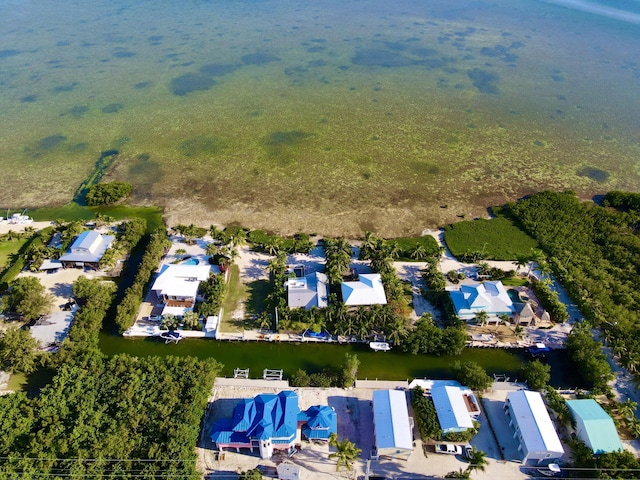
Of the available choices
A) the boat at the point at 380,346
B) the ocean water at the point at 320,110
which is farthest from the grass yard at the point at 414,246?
the boat at the point at 380,346

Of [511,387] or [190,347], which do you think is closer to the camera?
[511,387]

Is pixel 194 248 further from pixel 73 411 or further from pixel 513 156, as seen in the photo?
pixel 513 156

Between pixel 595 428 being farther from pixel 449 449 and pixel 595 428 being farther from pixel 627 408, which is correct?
pixel 449 449

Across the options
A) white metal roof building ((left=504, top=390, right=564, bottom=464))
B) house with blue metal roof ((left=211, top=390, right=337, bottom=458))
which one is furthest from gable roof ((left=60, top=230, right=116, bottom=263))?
white metal roof building ((left=504, top=390, right=564, bottom=464))

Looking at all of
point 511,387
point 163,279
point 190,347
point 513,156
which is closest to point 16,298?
point 163,279

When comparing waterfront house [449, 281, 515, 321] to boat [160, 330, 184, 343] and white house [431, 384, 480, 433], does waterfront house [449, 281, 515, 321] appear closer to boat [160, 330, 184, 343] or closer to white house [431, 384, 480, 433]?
white house [431, 384, 480, 433]

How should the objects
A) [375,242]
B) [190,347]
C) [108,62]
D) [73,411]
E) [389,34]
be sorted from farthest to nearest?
[389,34]
[108,62]
[375,242]
[190,347]
[73,411]

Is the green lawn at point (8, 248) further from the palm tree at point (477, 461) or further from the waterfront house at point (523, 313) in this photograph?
the waterfront house at point (523, 313)
